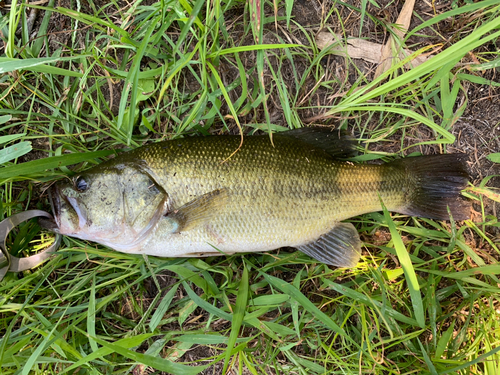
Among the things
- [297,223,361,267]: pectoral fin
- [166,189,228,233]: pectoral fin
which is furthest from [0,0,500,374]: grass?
[166,189,228,233]: pectoral fin

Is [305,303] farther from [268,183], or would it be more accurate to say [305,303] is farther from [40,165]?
[40,165]

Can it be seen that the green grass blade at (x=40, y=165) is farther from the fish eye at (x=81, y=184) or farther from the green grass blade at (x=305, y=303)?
the green grass blade at (x=305, y=303)

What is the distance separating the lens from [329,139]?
2564 millimetres

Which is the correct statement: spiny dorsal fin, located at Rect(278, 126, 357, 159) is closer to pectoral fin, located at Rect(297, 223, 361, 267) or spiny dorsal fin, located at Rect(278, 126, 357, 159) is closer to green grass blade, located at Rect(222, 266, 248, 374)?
pectoral fin, located at Rect(297, 223, 361, 267)

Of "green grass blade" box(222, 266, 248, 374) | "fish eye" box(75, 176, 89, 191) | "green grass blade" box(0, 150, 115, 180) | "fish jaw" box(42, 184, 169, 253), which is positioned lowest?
"green grass blade" box(222, 266, 248, 374)

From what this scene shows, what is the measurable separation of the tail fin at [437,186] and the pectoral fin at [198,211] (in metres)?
1.49

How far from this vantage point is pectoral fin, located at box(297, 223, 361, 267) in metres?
2.46

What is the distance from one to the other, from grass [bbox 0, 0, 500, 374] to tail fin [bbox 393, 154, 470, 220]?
0.17 metres

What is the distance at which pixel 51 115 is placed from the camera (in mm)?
2551

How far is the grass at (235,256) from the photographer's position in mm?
2367

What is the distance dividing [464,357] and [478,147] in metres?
1.72

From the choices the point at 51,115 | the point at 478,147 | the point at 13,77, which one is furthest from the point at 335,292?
the point at 13,77

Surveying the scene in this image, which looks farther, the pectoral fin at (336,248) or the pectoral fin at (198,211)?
the pectoral fin at (336,248)

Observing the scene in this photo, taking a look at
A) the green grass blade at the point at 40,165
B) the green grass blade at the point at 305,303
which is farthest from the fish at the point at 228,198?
the green grass blade at the point at 305,303
